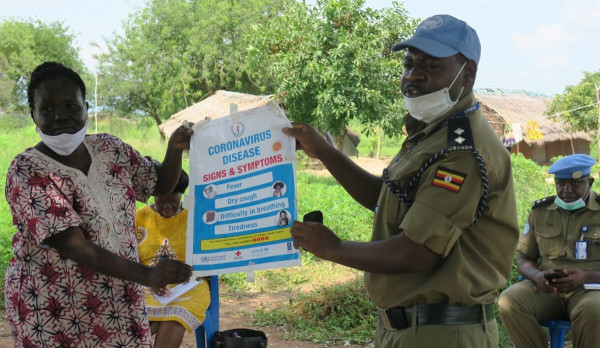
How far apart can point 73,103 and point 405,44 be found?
4.14 ft

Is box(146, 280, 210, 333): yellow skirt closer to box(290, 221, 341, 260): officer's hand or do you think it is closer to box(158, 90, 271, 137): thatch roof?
box(290, 221, 341, 260): officer's hand

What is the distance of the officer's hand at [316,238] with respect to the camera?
2.01 meters

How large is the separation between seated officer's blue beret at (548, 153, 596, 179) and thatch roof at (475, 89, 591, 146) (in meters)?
18.7

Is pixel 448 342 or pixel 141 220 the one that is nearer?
pixel 448 342

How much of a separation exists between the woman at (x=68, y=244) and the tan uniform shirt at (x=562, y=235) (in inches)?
121

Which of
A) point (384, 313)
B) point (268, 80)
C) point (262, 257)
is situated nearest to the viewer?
point (384, 313)

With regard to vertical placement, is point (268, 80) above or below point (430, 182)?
above

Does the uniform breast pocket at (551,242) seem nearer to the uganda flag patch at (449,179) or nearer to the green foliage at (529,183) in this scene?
the uganda flag patch at (449,179)

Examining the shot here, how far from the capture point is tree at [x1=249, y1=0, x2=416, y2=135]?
14719 mm

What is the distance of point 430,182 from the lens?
6.19 ft

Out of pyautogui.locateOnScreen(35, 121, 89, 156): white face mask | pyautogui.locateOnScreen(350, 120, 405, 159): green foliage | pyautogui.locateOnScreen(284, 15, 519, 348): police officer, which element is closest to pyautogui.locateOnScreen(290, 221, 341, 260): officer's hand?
pyautogui.locateOnScreen(284, 15, 519, 348): police officer

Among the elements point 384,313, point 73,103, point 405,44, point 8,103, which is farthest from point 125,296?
point 8,103

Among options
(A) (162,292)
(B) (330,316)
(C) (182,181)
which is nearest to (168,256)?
(A) (162,292)

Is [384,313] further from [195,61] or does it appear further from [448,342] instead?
[195,61]
